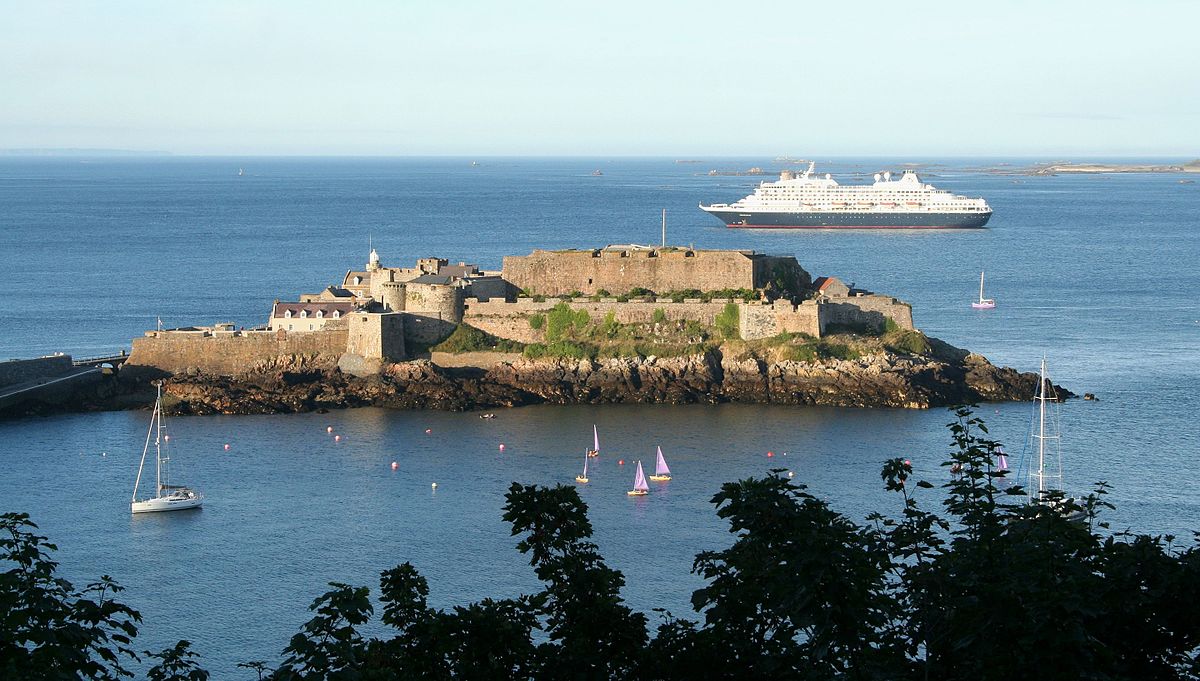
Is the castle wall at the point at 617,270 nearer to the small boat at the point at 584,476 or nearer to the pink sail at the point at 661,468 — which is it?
the small boat at the point at 584,476

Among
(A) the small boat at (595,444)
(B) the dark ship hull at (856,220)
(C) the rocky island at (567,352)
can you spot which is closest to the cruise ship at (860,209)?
(B) the dark ship hull at (856,220)

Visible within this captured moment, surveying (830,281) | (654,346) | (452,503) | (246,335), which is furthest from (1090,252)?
(452,503)

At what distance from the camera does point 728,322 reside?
3888cm

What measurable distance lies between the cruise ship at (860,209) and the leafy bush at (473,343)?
6282 centimetres

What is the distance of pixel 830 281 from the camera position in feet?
137

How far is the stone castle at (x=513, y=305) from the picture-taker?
37938 millimetres

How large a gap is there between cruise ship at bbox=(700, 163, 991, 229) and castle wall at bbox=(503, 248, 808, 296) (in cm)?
5823

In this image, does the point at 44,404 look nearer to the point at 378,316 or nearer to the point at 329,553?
the point at 378,316

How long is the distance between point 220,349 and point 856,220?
66221 mm

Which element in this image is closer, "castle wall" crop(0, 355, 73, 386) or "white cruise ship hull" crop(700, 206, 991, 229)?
"castle wall" crop(0, 355, 73, 386)

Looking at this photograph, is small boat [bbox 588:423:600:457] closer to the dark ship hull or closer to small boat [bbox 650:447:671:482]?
small boat [bbox 650:447:671:482]

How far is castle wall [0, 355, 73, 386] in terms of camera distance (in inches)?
1435

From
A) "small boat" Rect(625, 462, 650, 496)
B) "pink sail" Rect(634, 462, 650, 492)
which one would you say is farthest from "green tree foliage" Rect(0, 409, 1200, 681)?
"pink sail" Rect(634, 462, 650, 492)

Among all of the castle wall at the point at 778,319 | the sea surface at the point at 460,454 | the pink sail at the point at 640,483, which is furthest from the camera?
the castle wall at the point at 778,319
